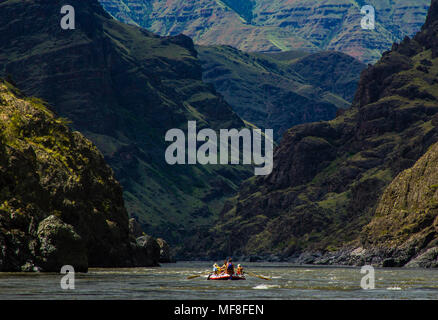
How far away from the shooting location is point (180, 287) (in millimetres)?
109250

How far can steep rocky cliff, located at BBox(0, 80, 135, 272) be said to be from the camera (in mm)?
135000

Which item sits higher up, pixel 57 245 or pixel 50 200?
pixel 50 200

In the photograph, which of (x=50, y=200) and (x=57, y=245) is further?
(x=50, y=200)

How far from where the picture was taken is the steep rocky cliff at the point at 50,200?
135 meters

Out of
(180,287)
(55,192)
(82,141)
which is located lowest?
(180,287)

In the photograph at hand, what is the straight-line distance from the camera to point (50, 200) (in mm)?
151000

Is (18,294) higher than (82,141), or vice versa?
(82,141)
